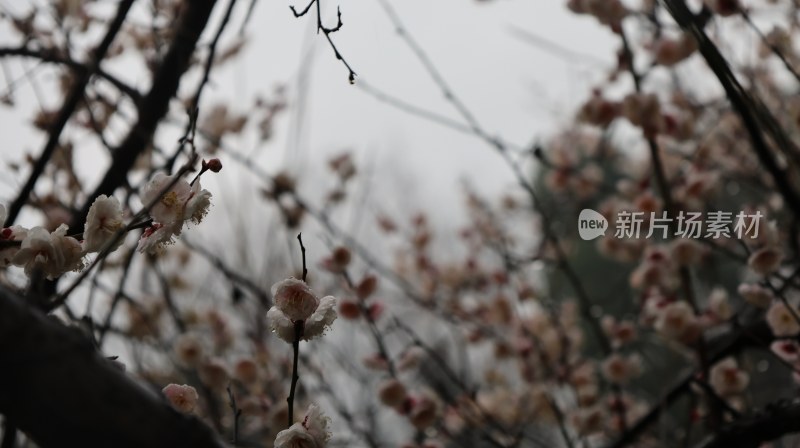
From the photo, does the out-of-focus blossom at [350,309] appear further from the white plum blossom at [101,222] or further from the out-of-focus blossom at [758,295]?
the white plum blossom at [101,222]

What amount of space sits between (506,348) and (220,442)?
6.35 ft

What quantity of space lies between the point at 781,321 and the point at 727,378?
25cm

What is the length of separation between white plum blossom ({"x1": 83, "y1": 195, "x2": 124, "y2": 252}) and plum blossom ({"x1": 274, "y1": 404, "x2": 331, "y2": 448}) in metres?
0.26

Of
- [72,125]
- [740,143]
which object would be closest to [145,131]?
[72,125]

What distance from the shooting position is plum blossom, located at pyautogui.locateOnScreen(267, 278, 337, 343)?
78 centimetres

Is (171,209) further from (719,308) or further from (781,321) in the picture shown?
(719,308)

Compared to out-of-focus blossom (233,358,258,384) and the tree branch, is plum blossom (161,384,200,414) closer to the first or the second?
the tree branch

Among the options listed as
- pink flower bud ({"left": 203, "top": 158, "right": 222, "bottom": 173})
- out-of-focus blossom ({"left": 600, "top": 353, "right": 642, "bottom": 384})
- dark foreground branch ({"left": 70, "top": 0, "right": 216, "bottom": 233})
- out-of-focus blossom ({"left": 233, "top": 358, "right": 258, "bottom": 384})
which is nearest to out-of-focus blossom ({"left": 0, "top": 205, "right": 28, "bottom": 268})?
pink flower bud ({"left": 203, "top": 158, "right": 222, "bottom": 173})

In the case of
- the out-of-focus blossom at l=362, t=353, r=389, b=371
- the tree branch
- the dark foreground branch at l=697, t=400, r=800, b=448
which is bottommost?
the dark foreground branch at l=697, t=400, r=800, b=448

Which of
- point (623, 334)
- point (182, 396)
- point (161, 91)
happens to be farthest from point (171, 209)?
point (623, 334)

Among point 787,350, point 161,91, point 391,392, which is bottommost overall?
point 787,350

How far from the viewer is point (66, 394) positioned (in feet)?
1.41

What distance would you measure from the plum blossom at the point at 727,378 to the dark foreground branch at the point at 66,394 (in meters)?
1.27

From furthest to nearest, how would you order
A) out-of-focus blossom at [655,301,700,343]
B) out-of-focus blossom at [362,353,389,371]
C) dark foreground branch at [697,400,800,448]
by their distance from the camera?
out-of-focus blossom at [362,353,389,371] → out-of-focus blossom at [655,301,700,343] → dark foreground branch at [697,400,800,448]
